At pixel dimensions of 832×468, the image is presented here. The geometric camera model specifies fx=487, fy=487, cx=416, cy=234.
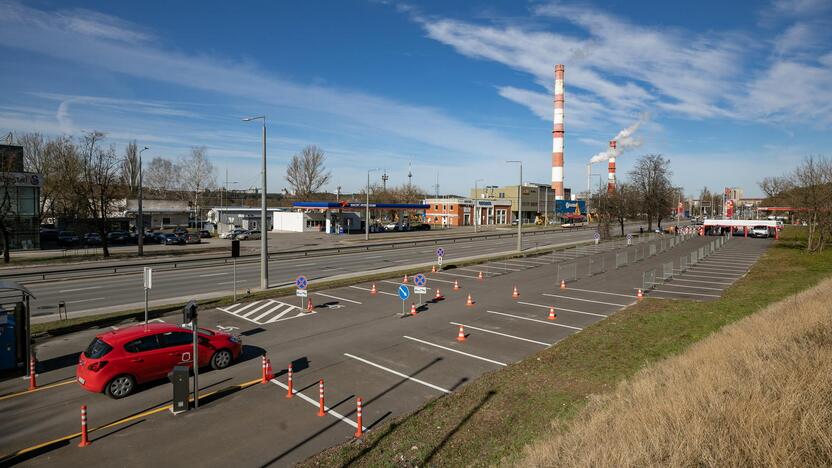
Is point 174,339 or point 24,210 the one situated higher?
point 24,210

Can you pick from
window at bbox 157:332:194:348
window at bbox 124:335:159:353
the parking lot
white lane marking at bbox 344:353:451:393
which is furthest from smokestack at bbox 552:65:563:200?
window at bbox 124:335:159:353

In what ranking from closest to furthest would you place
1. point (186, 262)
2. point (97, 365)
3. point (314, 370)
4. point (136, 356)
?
1. point (97, 365)
2. point (136, 356)
3. point (314, 370)
4. point (186, 262)

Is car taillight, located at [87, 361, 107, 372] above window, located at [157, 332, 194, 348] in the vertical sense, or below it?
below

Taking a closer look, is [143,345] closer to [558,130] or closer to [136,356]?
[136,356]

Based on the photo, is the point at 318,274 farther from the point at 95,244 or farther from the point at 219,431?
the point at 95,244

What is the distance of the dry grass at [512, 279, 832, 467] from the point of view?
584 centimetres

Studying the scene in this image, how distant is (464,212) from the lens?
99.4 metres

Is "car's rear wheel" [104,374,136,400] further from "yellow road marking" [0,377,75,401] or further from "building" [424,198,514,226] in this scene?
"building" [424,198,514,226]

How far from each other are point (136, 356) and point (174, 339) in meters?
1.00

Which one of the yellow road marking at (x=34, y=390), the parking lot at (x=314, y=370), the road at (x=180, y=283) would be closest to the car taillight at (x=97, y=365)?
the parking lot at (x=314, y=370)

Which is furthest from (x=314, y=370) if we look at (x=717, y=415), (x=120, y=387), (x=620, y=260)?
(x=620, y=260)

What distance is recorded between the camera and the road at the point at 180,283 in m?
22.5

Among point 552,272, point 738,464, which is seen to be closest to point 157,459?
point 738,464

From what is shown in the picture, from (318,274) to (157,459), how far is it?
912 inches
